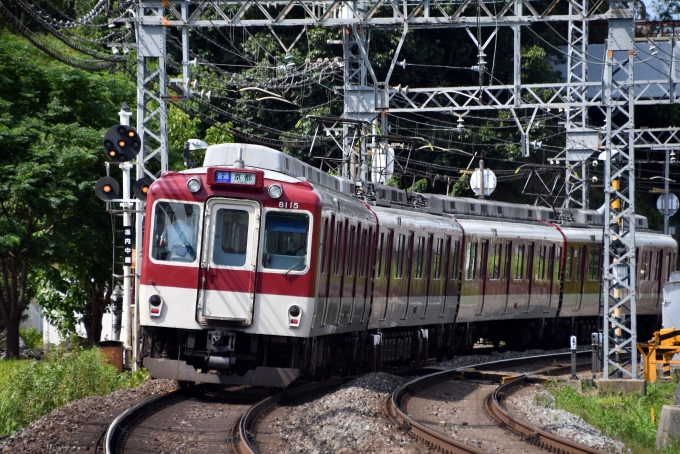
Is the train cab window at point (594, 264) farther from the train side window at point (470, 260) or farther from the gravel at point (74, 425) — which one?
the gravel at point (74, 425)

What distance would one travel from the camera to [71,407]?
39.8 ft

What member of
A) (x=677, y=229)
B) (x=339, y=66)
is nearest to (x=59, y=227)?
(x=339, y=66)

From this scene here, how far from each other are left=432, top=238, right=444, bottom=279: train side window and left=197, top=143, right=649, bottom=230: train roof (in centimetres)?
73

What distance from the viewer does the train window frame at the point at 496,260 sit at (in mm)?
23578

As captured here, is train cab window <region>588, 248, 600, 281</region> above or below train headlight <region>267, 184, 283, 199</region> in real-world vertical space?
below

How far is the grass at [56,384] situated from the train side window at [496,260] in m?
9.01

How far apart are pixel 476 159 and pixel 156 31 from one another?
73.2 ft

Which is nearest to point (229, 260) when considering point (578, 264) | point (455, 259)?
point (455, 259)

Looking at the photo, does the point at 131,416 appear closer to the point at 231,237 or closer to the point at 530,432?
the point at 231,237

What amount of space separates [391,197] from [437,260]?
1.84 m

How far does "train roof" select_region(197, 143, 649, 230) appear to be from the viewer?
14.2 metres

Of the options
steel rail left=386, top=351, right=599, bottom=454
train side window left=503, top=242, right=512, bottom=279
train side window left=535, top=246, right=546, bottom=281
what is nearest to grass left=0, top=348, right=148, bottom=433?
steel rail left=386, top=351, right=599, bottom=454

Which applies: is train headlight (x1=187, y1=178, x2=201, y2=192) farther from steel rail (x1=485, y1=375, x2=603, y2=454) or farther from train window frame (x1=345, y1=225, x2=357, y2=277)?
steel rail (x1=485, y1=375, x2=603, y2=454)

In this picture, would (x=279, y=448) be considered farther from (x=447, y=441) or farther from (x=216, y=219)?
(x=216, y=219)
